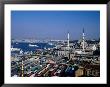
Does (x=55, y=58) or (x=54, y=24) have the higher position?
(x=54, y=24)

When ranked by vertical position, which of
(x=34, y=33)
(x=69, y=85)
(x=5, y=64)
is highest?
(x=34, y=33)

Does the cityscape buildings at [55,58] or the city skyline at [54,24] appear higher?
the city skyline at [54,24]

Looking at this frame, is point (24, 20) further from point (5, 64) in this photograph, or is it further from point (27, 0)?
point (5, 64)

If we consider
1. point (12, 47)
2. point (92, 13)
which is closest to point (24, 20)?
point (12, 47)

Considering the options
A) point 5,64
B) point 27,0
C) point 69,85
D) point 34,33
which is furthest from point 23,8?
point 69,85

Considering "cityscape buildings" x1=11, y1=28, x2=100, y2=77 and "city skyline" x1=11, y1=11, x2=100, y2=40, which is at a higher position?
"city skyline" x1=11, y1=11, x2=100, y2=40

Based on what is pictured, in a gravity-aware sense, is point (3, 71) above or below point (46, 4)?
below
